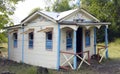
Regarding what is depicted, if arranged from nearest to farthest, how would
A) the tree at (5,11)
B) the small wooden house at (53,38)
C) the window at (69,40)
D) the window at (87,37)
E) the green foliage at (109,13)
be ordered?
1. the small wooden house at (53,38)
2. the window at (69,40)
3. the window at (87,37)
4. the tree at (5,11)
5. the green foliage at (109,13)

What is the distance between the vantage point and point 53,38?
15789mm

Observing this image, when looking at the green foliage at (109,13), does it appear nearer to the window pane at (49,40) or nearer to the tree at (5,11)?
the tree at (5,11)

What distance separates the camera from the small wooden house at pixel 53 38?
15336 millimetres

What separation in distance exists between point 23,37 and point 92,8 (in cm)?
1940

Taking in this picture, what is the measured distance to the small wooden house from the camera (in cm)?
1534

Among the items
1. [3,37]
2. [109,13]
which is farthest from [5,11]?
[109,13]

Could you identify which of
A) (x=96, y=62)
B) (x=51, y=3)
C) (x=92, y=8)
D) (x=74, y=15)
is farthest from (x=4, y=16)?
(x=51, y=3)

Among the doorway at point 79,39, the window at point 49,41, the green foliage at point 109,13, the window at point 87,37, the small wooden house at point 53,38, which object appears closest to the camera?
the small wooden house at point 53,38

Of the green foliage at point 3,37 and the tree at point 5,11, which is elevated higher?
the tree at point 5,11

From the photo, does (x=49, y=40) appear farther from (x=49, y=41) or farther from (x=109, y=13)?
(x=109, y=13)

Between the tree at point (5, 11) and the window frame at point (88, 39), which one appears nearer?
the window frame at point (88, 39)

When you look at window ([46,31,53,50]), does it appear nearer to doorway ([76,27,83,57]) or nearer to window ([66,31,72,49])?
window ([66,31,72,49])

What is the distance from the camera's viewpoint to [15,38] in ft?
68.0

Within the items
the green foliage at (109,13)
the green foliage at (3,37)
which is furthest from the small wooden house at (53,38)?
the green foliage at (109,13)
